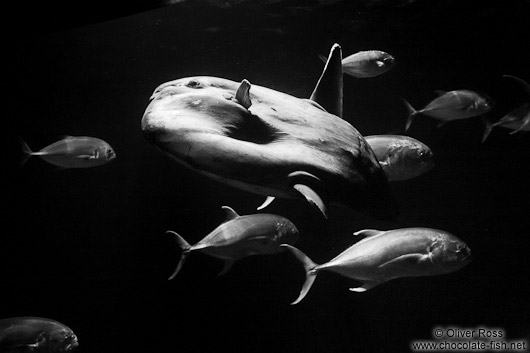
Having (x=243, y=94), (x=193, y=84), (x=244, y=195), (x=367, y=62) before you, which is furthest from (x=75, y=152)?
(x=367, y=62)

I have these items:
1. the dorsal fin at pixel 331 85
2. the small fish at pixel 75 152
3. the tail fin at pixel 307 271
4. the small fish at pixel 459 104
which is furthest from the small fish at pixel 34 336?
the small fish at pixel 459 104

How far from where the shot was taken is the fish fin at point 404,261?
14.4 feet

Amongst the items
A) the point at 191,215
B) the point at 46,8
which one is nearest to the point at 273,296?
the point at 191,215

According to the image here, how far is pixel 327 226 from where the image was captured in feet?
27.9

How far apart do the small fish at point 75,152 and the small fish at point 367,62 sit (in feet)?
14.3

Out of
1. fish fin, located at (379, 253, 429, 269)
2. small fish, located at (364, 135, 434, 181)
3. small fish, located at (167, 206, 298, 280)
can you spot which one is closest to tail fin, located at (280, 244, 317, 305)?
small fish, located at (167, 206, 298, 280)

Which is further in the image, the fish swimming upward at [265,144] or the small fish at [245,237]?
the small fish at [245,237]

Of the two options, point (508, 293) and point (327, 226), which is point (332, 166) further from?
point (508, 293)

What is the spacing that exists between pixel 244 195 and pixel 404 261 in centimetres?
480

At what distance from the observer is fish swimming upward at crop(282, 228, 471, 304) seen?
14.4ft

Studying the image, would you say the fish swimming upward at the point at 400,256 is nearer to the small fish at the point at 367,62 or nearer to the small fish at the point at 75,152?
the small fish at the point at 367,62

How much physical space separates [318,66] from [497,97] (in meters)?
4.94

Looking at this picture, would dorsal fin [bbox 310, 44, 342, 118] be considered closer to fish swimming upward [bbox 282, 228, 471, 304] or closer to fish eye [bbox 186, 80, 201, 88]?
fish eye [bbox 186, 80, 201, 88]

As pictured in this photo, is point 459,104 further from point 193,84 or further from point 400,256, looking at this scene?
point 193,84
